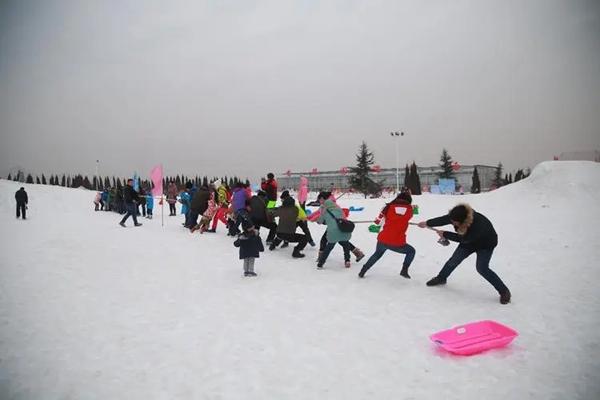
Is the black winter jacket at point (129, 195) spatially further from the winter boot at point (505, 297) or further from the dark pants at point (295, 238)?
the winter boot at point (505, 297)

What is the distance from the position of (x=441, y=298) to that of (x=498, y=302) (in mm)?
855

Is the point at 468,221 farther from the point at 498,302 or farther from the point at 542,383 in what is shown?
the point at 542,383

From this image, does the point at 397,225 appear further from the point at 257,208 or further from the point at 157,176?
the point at 157,176

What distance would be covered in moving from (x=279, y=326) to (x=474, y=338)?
2.42 m

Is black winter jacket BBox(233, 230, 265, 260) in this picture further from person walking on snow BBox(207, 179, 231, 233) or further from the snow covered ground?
person walking on snow BBox(207, 179, 231, 233)

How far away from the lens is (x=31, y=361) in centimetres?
356

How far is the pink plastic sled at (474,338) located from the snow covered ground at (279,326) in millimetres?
126

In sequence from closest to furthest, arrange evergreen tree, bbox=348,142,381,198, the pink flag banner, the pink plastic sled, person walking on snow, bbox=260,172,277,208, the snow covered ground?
the snow covered ground → the pink plastic sled → person walking on snow, bbox=260,172,277,208 → the pink flag banner → evergreen tree, bbox=348,142,381,198

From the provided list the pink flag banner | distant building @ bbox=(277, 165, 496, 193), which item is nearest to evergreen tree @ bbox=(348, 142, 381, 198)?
the pink flag banner

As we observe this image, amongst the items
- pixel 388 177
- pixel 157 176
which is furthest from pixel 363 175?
pixel 388 177

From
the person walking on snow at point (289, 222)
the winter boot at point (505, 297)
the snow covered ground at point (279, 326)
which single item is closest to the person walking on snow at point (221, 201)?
the snow covered ground at point (279, 326)

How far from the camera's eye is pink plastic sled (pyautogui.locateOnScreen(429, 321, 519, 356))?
367 cm

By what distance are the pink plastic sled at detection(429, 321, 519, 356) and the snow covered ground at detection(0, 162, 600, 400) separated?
0.41 feet

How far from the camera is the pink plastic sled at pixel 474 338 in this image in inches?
144
